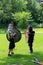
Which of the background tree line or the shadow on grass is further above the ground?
the shadow on grass

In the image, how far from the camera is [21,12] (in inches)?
3568

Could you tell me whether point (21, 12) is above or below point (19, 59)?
below

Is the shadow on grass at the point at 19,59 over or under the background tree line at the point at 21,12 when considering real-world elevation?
over

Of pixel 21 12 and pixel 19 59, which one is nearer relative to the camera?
pixel 19 59

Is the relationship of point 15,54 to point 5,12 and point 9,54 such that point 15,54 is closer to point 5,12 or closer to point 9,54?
point 9,54

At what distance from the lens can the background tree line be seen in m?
80.9

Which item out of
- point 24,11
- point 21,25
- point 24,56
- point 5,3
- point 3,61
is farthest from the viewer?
point 24,11

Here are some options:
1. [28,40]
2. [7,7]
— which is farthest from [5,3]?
[28,40]

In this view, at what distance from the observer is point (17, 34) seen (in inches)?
637

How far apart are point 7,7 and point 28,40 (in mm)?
68173

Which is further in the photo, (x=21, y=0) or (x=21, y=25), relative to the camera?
(x=21, y=0)

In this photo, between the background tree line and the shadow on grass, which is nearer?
the shadow on grass

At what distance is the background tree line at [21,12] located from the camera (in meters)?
80.9

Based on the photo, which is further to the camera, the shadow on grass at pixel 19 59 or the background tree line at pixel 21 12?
the background tree line at pixel 21 12
